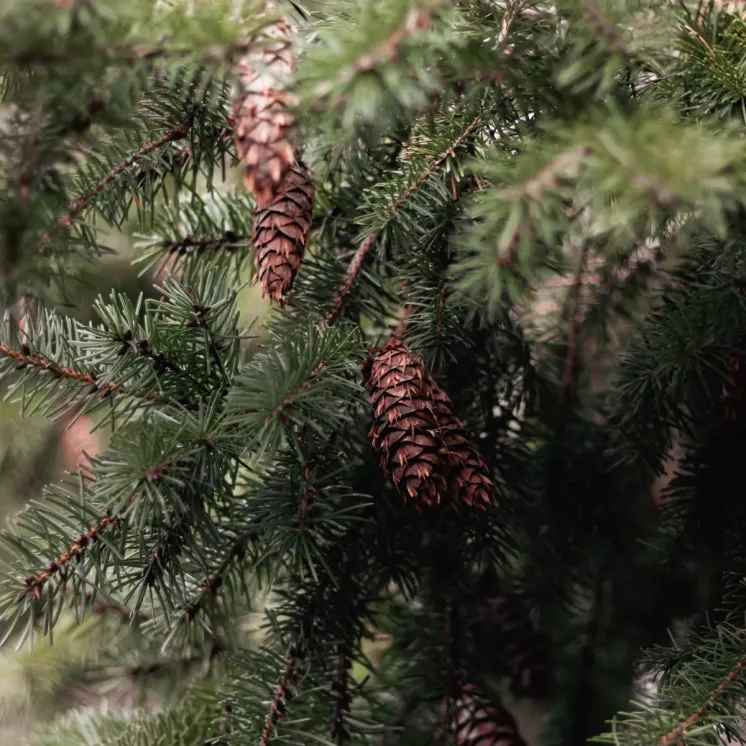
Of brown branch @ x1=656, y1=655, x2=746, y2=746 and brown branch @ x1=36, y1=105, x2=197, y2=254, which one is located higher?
brown branch @ x1=36, y1=105, x2=197, y2=254

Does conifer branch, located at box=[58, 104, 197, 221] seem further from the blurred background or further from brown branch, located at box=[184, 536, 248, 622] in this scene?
brown branch, located at box=[184, 536, 248, 622]

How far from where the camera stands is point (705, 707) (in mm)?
402

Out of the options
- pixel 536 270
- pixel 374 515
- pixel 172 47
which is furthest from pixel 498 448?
pixel 172 47

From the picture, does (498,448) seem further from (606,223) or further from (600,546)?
(606,223)

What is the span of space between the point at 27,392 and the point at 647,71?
41 centimetres

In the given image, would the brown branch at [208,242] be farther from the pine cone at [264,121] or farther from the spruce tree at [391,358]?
the pine cone at [264,121]

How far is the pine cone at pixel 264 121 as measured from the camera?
1.12ft

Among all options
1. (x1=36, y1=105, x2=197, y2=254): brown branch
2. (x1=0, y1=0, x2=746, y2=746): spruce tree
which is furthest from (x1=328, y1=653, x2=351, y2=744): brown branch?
(x1=36, y1=105, x2=197, y2=254): brown branch

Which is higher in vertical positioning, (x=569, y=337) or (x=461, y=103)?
(x=461, y=103)

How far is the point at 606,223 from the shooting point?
30cm

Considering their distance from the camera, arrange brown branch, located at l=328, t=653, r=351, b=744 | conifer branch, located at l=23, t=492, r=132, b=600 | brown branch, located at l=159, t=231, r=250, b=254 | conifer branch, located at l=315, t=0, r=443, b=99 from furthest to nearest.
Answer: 1. brown branch, located at l=159, t=231, r=250, b=254
2. brown branch, located at l=328, t=653, r=351, b=744
3. conifer branch, located at l=23, t=492, r=132, b=600
4. conifer branch, located at l=315, t=0, r=443, b=99

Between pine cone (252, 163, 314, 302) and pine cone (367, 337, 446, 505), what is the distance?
80mm

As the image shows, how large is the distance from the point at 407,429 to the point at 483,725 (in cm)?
27

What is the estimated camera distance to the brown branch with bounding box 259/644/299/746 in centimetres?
Answer: 47
